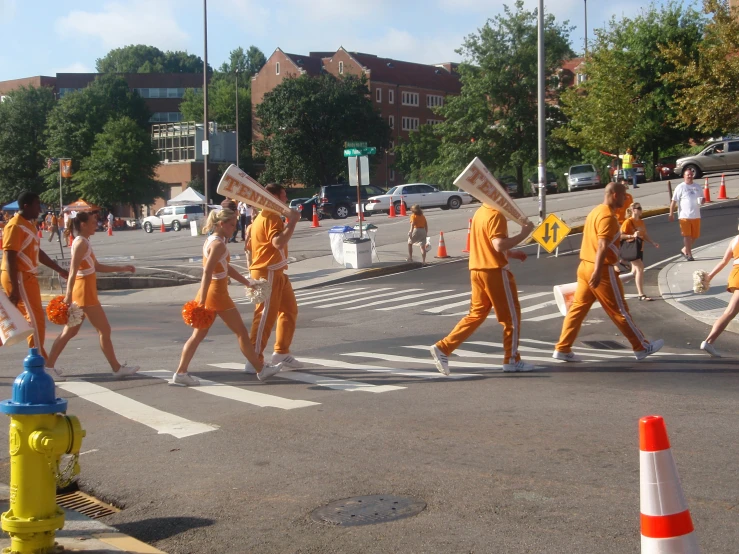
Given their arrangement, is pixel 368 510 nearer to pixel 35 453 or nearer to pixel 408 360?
pixel 35 453

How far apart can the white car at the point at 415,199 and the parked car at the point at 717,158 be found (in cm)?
1278

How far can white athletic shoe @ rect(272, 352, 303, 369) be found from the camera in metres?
9.35

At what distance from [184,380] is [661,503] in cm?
641

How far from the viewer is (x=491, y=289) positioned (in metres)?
9.03

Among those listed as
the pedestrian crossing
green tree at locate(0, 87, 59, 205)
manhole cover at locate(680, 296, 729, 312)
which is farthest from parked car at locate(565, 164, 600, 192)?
green tree at locate(0, 87, 59, 205)

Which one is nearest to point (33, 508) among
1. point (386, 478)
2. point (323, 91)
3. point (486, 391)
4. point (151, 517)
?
point (151, 517)

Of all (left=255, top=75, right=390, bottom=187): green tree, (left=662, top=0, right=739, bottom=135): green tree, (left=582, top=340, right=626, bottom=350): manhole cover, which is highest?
(left=255, top=75, right=390, bottom=187): green tree

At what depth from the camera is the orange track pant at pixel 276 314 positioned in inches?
364

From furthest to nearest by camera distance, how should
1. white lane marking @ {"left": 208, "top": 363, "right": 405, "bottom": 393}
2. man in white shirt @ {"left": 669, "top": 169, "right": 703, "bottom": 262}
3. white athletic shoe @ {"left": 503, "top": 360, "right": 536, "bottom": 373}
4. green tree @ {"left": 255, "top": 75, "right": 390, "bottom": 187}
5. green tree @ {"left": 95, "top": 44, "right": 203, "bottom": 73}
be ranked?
green tree @ {"left": 95, "top": 44, "right": 203, "bottom": 73} → green tree @ {"left": 255, "top": 75, "right": 390, "bottom": 187} → man in white shirt @ {"left": 669, "top": 169, "right": 703, "bottom": 262} → white athletic shoe @ {"left": 503, "top": 360, "right": 536, "bottom": 373} → white lane marking @ {"left": 208, "top": 363, "right": 405, "bottom": 393}

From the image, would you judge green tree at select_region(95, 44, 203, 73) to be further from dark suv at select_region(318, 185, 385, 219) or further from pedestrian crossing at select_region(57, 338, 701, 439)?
pedestrian crossing at select_region(57, 338, 701, 439)

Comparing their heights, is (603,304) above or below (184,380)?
above

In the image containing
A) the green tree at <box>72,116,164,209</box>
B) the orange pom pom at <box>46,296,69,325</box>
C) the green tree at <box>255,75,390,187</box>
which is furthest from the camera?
the green tree at <box>72,116,164,209</box>

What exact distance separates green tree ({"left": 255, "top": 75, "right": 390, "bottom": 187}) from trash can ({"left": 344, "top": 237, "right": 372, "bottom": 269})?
5434cm

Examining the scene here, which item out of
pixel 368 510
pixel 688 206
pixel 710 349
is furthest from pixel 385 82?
pixel 368 510
